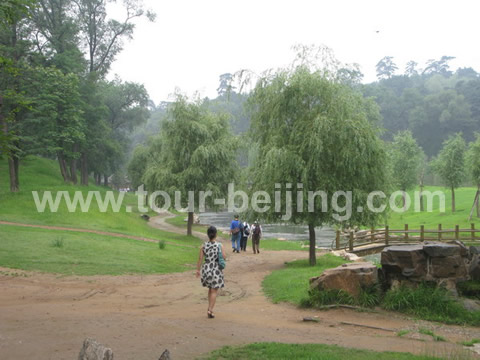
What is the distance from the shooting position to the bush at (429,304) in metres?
8.85

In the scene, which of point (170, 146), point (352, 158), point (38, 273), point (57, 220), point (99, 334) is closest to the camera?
point (99, 334)

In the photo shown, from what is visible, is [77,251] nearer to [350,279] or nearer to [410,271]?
[350,279]

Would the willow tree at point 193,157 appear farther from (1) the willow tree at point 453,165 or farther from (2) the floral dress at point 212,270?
(1) the willow tree at point 453,165

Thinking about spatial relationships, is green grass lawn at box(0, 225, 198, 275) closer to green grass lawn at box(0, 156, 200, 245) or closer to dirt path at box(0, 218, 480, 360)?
dirt path at box(0, 218, 480, 360)

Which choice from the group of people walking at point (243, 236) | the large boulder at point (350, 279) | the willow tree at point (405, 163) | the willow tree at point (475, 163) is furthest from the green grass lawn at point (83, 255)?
the willow tree at point (405, 163)

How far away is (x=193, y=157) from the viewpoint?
27.6m

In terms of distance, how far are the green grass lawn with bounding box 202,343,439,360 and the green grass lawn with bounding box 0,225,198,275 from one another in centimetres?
902

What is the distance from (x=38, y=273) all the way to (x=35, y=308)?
456 cm

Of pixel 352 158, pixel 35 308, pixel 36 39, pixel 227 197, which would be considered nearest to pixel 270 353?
pixel 35 308

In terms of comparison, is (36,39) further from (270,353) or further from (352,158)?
(270,353)

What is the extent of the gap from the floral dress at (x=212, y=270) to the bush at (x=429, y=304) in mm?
4018

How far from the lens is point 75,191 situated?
36031mm

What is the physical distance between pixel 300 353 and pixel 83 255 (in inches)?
483

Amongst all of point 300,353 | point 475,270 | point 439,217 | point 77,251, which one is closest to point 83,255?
point 77,251
